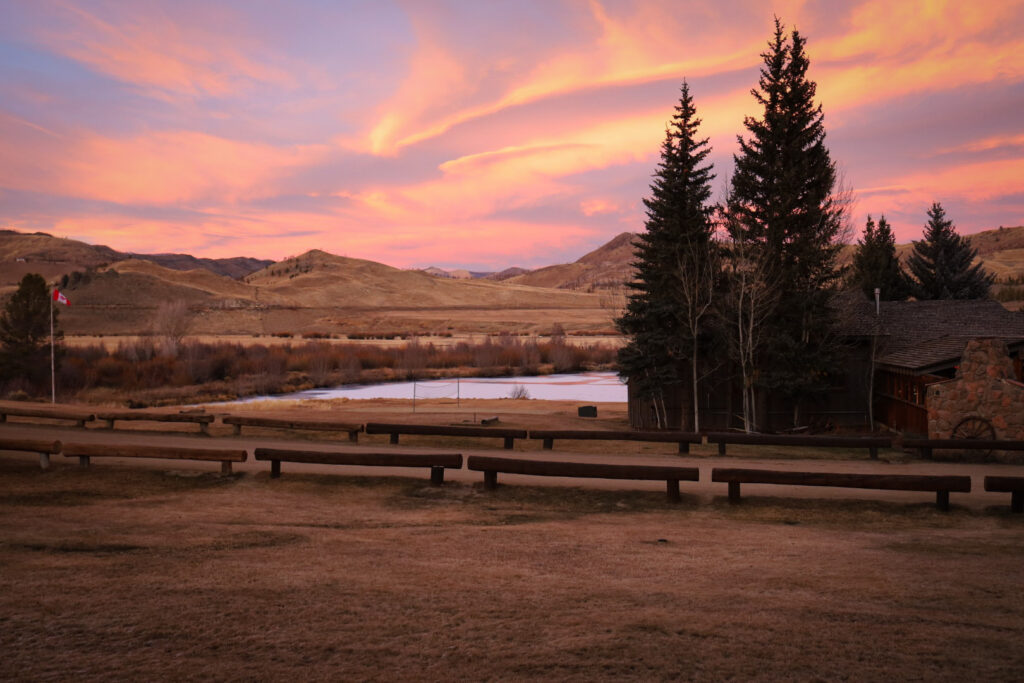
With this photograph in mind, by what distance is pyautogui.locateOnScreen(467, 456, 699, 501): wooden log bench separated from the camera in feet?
43.4

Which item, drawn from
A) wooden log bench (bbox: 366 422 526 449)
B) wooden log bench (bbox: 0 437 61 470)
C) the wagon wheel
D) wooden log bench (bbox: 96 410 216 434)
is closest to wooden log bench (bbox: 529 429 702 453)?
wooden log bench (bbox: 366 422 526 449)

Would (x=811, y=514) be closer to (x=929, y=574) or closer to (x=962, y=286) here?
(x=929, y=574)

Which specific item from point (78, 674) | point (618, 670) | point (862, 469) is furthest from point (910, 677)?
point (862, 469)

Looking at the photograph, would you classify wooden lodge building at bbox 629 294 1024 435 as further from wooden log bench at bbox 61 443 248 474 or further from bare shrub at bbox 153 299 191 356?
bare shrub at bbox 153 299 191 356

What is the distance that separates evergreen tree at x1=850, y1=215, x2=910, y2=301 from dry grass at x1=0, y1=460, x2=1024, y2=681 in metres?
39.1

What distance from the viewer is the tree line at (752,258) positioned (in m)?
Answer: 27.8

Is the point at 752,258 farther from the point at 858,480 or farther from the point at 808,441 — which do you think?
the point at 858,480

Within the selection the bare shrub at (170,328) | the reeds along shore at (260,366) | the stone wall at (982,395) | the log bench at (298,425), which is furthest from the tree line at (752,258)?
the bare shrub at (170,328)

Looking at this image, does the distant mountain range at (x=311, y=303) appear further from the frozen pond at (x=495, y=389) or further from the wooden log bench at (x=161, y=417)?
the wooden log bench at (x=161, y=417)

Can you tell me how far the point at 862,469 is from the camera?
16.6 m

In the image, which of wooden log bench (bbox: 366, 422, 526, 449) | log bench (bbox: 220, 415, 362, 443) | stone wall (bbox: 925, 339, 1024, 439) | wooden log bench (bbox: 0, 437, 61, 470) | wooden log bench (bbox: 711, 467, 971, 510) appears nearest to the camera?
wooden log bench (bbox: 711, 467, 971, 510)

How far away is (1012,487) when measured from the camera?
12172 mm

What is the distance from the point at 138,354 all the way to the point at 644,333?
1840 inches

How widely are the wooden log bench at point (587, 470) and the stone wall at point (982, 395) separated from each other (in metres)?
11.8
